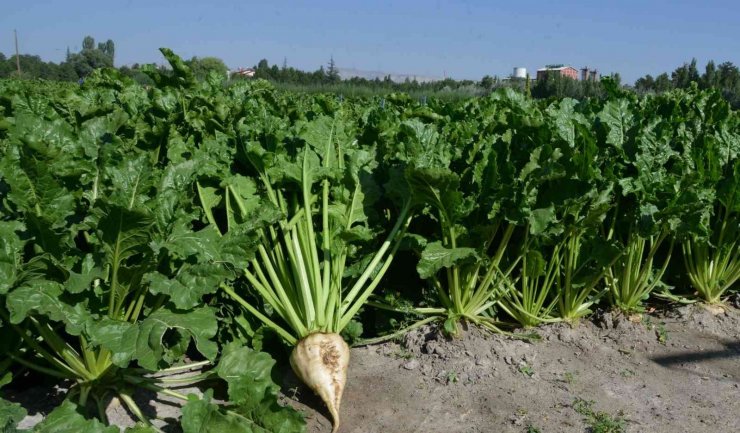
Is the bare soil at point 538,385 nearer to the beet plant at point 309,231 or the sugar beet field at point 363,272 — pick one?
the sugar beet field at point 363,272

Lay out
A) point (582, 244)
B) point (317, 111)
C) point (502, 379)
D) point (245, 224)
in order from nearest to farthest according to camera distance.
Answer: point (245, 224) → point (502, 379) → point (582, 244) → point (317, 111)

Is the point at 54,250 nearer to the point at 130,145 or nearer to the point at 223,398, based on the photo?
the point at 223,398

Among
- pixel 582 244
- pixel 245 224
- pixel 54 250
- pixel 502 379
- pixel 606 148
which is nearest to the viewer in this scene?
pixel 54 250

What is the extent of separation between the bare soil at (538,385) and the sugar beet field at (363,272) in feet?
0.05

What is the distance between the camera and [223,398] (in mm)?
3625

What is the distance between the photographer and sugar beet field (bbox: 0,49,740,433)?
308 centimetres

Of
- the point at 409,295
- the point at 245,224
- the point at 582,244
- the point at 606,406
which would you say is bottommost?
the point at 606,406

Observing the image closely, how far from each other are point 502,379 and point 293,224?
1530 mm

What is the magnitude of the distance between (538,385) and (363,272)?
1218mm

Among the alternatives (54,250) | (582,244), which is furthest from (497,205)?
(54,250)

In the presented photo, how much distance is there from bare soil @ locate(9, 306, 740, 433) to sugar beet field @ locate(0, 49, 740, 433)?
2cm

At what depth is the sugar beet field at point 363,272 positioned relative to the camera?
308cm

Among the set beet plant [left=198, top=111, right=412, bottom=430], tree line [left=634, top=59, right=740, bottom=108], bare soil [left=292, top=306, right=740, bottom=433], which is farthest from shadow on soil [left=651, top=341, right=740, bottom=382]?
tree line [left=634, top=59, right=740, bottom=108]

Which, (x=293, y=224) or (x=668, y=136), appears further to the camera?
(x=668, y=136)
